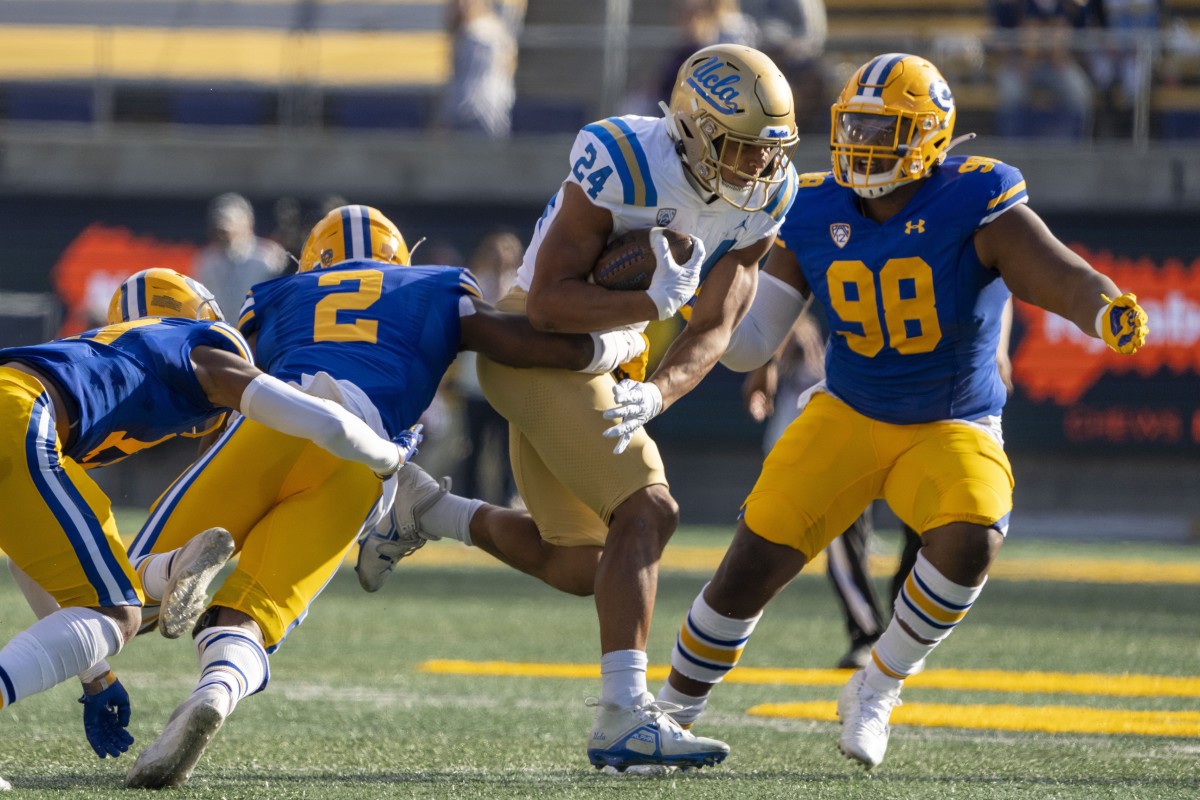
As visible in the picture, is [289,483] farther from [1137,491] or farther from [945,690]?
[1137,491]

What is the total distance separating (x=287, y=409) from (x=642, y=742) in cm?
114

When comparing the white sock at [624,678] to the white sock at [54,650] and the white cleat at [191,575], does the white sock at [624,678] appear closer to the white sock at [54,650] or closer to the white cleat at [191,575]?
the white cleat at [191,575]

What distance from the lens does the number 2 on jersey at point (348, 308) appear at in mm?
4238

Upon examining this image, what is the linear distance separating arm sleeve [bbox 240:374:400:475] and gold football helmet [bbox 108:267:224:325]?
3.06 ft

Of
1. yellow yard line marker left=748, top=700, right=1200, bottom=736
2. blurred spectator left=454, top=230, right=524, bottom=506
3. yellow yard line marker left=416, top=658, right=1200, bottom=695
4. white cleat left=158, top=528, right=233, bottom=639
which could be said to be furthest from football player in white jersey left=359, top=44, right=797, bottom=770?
blurred spectator left=454, top=230, right=524, bottom=506

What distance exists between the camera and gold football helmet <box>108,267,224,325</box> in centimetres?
474

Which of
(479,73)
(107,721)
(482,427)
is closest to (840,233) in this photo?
(107,721)

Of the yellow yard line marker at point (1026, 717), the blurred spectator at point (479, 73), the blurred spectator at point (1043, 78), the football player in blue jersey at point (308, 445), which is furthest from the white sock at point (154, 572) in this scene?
the blurred spectator at point (1043, 78)

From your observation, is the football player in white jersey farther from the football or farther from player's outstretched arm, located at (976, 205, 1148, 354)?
player's outstretched arm, located at (976, 205, 1148, 354)

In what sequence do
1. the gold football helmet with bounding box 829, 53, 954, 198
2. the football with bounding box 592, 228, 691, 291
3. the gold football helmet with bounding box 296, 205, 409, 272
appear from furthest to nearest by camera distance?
the gold football helmet with bounding box 296, 205, 409, 272, the gold football helmet with bounding box 829, 53, 954, 198, the football with bounding box 592, 228, 691, 291

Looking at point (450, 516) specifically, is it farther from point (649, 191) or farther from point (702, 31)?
point (702, 31)

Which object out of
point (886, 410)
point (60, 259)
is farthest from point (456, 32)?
point (886, 410)

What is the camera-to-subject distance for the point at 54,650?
3.67 m

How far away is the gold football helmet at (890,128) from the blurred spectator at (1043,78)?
8793 mm
